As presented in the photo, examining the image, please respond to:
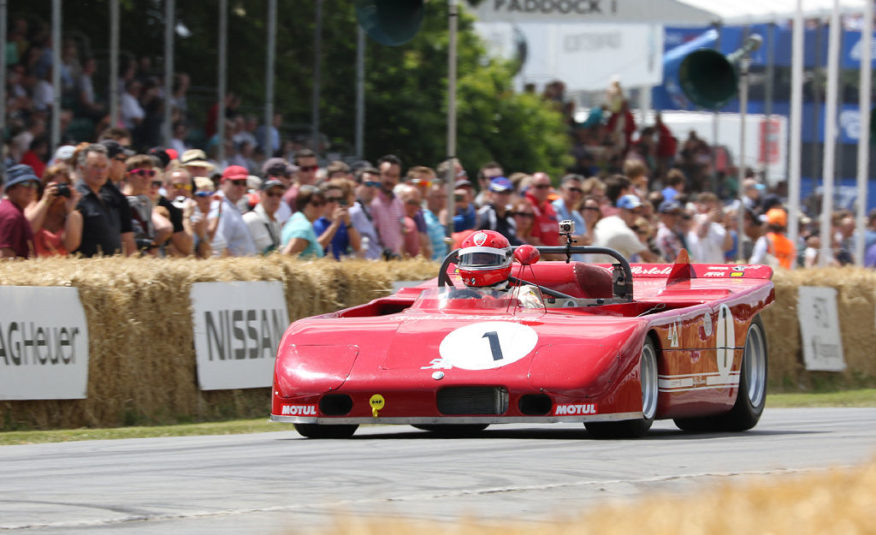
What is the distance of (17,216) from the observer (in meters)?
11.3

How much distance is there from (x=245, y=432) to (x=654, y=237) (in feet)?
26.2

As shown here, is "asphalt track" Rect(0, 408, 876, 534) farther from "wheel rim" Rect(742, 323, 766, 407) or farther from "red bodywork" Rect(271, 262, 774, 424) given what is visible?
"wheel rim" Rect(742, 323, 766, 407)

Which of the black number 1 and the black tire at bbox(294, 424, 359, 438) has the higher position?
the black number 1

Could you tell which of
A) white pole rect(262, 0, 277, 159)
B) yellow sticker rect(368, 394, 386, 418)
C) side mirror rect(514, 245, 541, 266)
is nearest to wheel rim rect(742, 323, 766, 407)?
side mirror rect(514, 245, 541, 266)

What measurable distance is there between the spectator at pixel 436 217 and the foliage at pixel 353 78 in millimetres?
5090

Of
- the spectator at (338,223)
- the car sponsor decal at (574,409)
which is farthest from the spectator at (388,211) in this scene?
the car sponsor decal at (574,409)

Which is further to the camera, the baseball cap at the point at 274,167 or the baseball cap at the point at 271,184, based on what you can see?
the baseball cap at the point at 274,167

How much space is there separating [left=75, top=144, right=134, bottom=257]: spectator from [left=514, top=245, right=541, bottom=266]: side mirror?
3.23 m

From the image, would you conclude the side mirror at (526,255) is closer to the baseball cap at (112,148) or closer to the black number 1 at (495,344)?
the black number 1 at (495,344)

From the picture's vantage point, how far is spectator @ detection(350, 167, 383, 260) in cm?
1462

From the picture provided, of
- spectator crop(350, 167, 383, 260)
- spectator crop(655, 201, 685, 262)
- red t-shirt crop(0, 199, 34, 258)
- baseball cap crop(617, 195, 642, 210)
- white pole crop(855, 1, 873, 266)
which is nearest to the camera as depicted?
red t-shirt crop(0, 199, 34, 258)

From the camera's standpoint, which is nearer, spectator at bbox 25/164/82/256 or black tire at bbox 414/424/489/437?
black tire at bbox 414/424/489/437

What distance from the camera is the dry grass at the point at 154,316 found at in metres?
11.0

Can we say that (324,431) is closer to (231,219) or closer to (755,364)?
(755,364)
